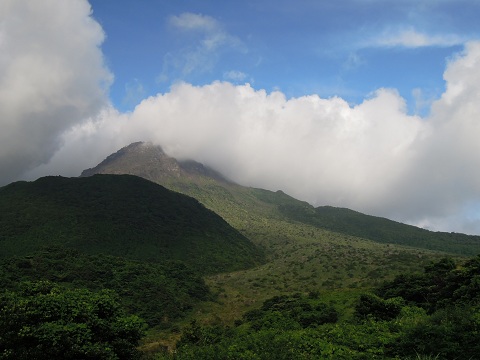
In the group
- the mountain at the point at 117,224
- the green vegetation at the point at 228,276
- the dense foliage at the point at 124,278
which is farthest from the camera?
the mountain at the point at 117,224

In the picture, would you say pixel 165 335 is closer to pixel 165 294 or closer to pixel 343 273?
pixel 165 294

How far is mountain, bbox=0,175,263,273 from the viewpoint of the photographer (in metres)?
122

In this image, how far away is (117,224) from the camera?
462 feet

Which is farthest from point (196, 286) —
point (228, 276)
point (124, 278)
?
point (228, 276)

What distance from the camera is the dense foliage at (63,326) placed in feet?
79.7

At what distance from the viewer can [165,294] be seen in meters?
88.6

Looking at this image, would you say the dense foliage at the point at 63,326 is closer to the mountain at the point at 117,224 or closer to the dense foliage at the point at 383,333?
the dense foliage at the point at 383,333

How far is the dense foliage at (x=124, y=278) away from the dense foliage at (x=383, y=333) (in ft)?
117

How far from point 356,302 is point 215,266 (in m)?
79.8

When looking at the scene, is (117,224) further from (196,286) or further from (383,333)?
(383,333)

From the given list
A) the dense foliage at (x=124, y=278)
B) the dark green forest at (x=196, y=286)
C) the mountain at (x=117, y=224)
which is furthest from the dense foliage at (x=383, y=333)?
the mountain at (x=117, y=224)

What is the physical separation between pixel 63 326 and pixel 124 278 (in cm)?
6954

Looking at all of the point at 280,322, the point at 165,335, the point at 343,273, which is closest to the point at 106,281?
the point at 165,335

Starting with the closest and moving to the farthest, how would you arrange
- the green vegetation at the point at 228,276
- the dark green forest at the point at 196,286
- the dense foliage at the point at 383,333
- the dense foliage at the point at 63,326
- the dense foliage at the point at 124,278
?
the dense foliage at the point at 383,333, the dense foliage at the point at 63,326, the dark green forest at the point at 196,286, the green vegetation at the point at 228,276, the dense foliage at the point at 124,278
